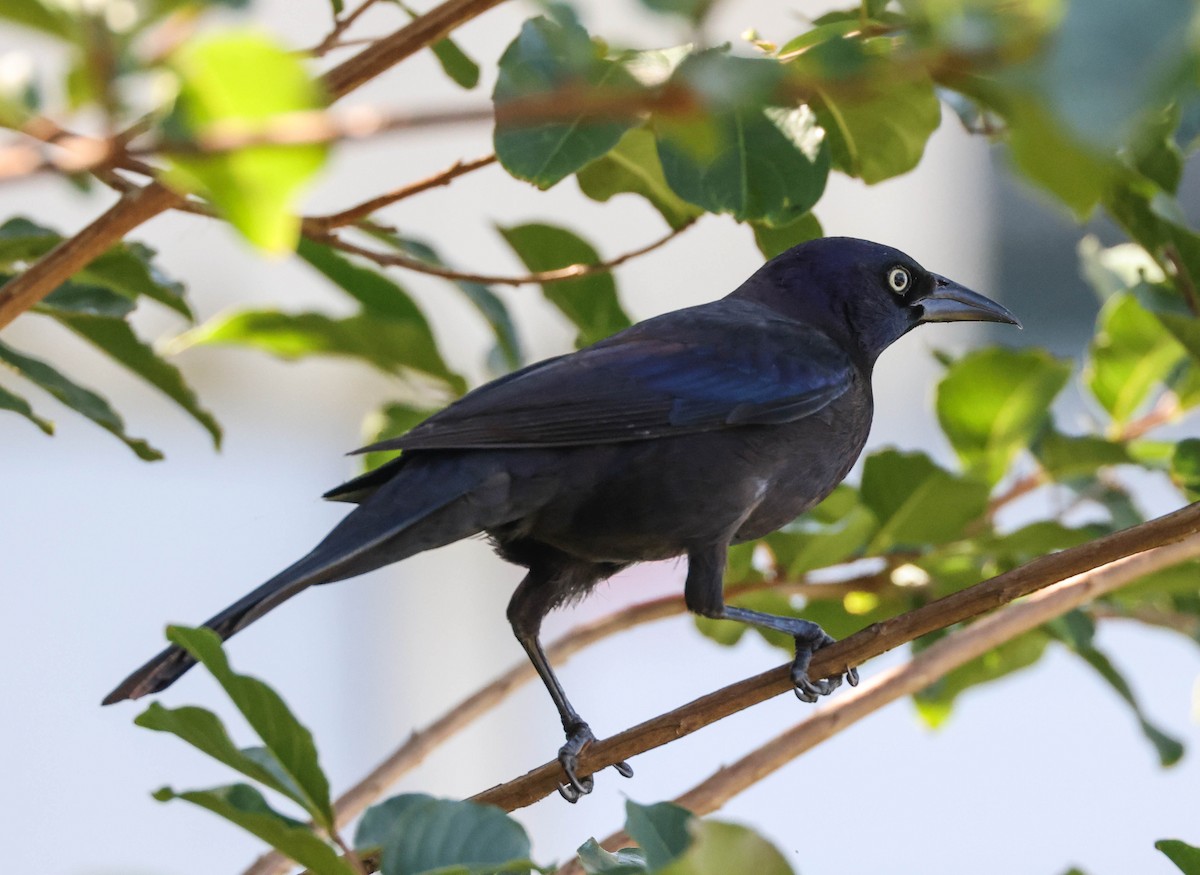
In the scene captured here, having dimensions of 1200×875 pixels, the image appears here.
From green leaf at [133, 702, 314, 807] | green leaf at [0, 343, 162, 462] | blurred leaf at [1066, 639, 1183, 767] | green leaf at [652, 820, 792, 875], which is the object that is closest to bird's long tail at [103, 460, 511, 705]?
green leaf at [133, 702, 314, 807]

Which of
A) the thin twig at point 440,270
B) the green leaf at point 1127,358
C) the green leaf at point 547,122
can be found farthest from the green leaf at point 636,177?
the green leaf at point 1127,358

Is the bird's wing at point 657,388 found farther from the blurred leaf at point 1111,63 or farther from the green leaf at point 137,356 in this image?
the blurred leaf at point 1111,63

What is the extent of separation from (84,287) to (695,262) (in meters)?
7.16

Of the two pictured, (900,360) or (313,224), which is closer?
(313,224)

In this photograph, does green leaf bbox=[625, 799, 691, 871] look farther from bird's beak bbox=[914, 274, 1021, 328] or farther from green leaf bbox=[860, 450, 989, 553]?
bird's beak bbox=[914, 274, 1021, 328]

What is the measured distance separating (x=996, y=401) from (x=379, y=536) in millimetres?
1412

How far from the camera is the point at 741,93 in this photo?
2.83ft

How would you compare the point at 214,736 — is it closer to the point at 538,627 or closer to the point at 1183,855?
the point at 1183,855

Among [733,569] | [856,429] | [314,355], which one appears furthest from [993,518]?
[314,355]

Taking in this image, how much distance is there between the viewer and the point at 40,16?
3.06 ft

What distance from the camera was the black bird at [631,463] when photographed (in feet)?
7.80

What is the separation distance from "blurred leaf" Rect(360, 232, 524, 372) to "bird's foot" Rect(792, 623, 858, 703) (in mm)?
890

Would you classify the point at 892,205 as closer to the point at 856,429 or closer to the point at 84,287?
the point at 856,429

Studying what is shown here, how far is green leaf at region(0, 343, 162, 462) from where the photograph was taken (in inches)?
81.0
